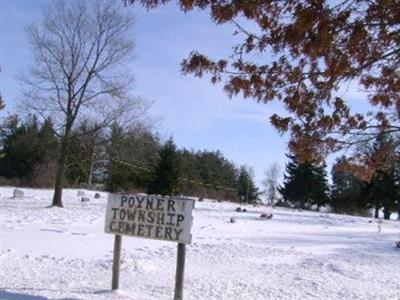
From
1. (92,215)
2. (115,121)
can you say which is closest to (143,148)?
(115,121)

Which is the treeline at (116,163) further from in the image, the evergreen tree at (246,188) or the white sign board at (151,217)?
the white sign board at (151,217)

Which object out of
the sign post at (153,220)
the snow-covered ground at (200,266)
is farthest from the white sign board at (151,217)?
the snow-covered ground at (200,266)

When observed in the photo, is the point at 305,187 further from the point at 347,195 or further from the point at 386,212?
the point at 386,212

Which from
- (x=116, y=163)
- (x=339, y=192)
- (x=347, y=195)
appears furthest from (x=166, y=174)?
(x=339, y=192)

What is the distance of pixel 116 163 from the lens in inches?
1283

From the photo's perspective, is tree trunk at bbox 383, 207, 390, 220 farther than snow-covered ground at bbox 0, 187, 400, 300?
Yes

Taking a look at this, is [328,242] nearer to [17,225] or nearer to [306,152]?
[17,225]

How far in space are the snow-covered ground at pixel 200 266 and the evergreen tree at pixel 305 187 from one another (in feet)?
160

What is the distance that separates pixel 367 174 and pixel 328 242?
33.7 feet

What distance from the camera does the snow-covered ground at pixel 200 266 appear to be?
8.74 metres

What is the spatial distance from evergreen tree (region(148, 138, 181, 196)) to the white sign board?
128 feet

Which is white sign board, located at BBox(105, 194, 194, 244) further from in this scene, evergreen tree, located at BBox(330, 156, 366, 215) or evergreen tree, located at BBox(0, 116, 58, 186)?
evergreen tree, located at BBox(330, 156, 366, 215)

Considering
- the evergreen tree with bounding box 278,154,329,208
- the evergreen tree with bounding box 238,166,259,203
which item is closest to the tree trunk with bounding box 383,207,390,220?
the evergreen tree with bounding box 278,154,329,208

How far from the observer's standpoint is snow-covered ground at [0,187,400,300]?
344 inches
